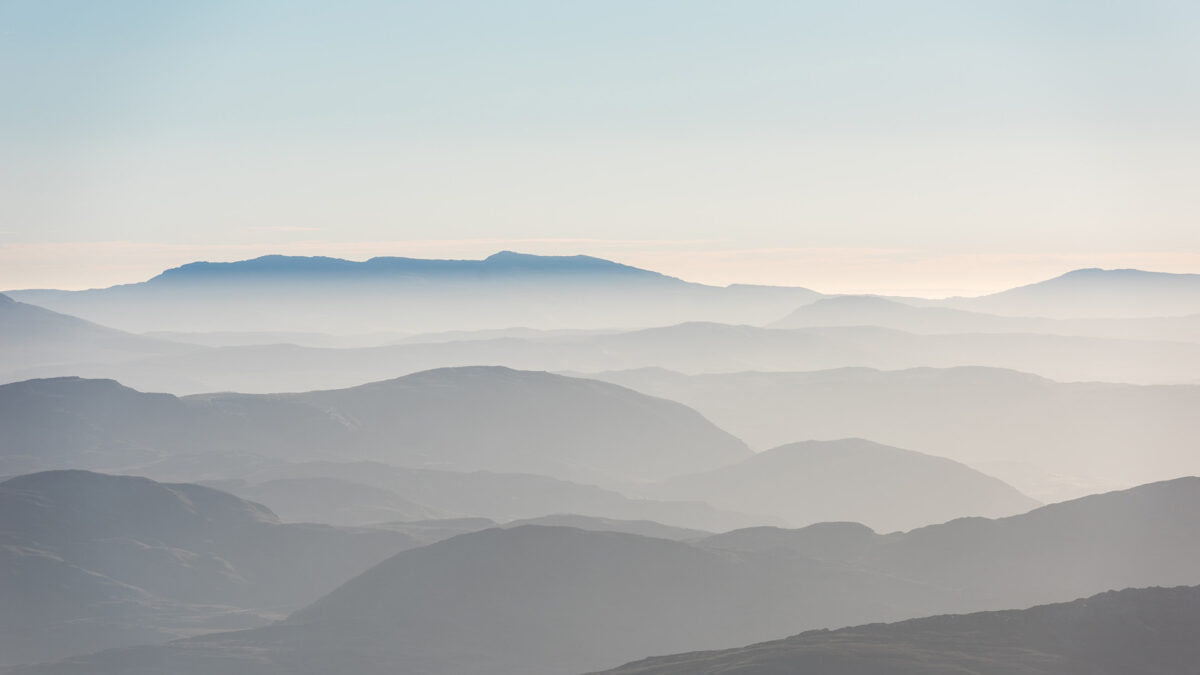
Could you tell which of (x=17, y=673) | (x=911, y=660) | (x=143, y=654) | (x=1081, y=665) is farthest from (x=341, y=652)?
(x=1081, y=665)

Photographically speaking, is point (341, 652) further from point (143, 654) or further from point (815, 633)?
point (815, 633)

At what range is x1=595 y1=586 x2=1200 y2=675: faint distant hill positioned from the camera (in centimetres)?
12031

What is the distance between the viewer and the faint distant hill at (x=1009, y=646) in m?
120

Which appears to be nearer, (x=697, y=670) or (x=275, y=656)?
(x=697, y=670)

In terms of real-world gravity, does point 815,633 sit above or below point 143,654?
above

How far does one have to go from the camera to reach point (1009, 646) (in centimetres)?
12838

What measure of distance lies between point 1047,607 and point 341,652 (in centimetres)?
11201

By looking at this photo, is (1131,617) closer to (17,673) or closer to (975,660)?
(975,660)

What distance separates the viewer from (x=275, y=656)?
7692 inches

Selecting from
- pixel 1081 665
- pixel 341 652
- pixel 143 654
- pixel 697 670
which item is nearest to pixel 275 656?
pixel 341 652

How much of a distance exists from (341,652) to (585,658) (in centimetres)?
3984

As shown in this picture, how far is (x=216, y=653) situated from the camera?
199 metres

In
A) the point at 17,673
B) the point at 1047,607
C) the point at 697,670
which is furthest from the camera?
the point at 17,673

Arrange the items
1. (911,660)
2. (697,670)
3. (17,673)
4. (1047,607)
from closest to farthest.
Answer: (911,660) → (697,670) → (1047,607) → (17,673)
